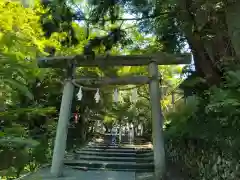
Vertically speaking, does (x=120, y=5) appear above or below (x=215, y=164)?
above

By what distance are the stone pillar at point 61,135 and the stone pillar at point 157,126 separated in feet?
8.08

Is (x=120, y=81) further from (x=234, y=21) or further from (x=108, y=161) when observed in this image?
(x=234, y=21)

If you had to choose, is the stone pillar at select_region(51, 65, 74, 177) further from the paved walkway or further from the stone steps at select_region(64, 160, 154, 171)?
the stone steps at select_region(64, 160, 154, 171)

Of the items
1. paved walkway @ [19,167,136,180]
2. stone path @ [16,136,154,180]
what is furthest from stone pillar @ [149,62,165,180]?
paved walkway @ [19,167,136,180]

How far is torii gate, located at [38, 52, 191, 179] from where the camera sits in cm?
795

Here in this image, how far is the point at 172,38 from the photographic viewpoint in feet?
24.3

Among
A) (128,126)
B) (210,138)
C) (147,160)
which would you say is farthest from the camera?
A: (128,126)

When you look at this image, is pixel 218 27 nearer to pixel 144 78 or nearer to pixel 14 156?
pixel 144 78

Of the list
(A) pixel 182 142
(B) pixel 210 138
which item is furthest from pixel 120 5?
(A) pixel 182 142

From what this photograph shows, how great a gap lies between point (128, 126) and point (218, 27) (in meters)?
21.2

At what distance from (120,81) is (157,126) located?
5.68ft

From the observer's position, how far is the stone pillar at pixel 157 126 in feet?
25.5

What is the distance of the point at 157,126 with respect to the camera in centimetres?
809

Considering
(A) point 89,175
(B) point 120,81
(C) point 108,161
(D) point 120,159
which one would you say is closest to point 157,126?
(B) point 120,81
